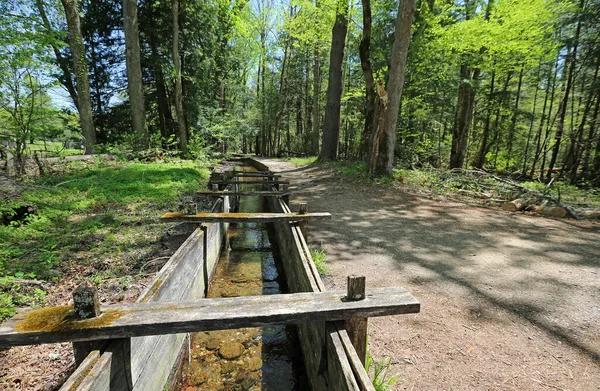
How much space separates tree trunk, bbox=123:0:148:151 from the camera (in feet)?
33.8

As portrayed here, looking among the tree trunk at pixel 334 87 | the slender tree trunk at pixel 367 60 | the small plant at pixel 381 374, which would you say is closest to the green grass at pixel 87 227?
the small plant at pixel 381 374

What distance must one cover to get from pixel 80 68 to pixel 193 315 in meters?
11.9

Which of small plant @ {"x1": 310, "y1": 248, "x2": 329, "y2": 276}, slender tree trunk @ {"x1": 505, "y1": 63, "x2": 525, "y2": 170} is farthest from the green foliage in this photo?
slender tree trunk @ {"x1": 505, "y1": 63, "x2": 525, "y2": 170}

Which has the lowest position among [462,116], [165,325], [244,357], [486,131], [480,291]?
[244,357]

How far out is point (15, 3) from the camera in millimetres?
8414

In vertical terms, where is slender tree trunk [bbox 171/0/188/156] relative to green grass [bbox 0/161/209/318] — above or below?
above

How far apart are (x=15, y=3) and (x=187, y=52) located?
21.5 feet

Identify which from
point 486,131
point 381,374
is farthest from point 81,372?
point 486,131

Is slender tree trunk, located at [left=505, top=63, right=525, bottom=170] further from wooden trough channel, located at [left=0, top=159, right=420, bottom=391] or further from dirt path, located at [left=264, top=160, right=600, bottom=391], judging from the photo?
wooden trough channel, located at [left=0, top=159, right=420, bottom=391]

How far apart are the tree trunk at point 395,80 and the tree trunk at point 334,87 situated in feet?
15.8

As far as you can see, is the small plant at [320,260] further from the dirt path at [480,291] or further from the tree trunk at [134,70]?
the tree trunk at [134,70]

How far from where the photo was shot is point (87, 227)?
4.30 m

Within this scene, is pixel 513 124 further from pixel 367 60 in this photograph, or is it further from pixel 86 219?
pixel 86 219

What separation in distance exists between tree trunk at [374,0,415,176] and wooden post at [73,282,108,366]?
351 inches
